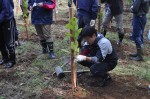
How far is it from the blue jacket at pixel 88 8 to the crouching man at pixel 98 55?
1467 millimetres

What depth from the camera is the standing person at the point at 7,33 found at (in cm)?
569

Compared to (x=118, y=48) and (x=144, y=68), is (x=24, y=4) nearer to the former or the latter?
(x=118, y=48)

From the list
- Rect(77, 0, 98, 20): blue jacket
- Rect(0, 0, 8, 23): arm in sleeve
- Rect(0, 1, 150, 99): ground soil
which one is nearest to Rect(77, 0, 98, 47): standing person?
Rect(77, 0, 98, 20): blue jacket

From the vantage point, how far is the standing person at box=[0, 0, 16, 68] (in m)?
5.69

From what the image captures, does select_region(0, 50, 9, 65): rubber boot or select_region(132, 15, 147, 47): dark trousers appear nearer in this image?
select_region(0, 50, 9, 65): rubber boot

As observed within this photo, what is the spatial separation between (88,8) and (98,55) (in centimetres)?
187

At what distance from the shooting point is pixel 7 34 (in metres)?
5.93

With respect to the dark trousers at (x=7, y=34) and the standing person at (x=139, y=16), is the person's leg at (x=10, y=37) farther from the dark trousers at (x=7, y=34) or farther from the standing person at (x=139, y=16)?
the standing person at (x=139, y=16)

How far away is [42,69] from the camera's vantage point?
6.04 m

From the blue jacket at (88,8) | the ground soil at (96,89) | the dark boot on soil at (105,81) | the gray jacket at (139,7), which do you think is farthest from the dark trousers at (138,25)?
the dark boot on soil at (105,81)

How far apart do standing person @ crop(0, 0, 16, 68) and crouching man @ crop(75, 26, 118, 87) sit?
155cm

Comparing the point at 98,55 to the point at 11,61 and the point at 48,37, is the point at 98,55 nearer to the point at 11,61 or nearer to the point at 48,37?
the point at 48,37

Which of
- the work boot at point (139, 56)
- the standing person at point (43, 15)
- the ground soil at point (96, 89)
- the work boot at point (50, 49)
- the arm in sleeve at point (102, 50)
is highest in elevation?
the standing person at point (43, 15)

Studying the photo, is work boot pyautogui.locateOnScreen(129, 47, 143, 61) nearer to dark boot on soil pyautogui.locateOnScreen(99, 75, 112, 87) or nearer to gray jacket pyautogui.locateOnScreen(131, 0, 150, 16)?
gray jacket pyautogui.locateOnScreen(131, 0, 150, 16)
